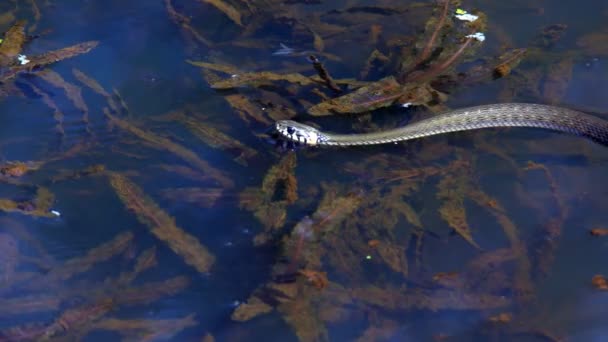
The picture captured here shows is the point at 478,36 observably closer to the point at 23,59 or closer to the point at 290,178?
the point at 290,178

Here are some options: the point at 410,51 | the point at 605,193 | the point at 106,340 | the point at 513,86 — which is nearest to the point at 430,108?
the point at 410,51

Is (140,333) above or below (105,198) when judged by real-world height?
below

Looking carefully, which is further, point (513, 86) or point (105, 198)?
point (513, 86)

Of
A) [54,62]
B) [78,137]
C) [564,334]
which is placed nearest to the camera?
[564,334]

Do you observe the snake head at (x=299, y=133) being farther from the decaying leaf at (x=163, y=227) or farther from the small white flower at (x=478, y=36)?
the small white flower at (x=478, y=36)

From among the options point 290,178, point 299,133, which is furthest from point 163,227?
point 299,133

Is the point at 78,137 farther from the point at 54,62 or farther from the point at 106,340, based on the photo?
the point at 106,340
